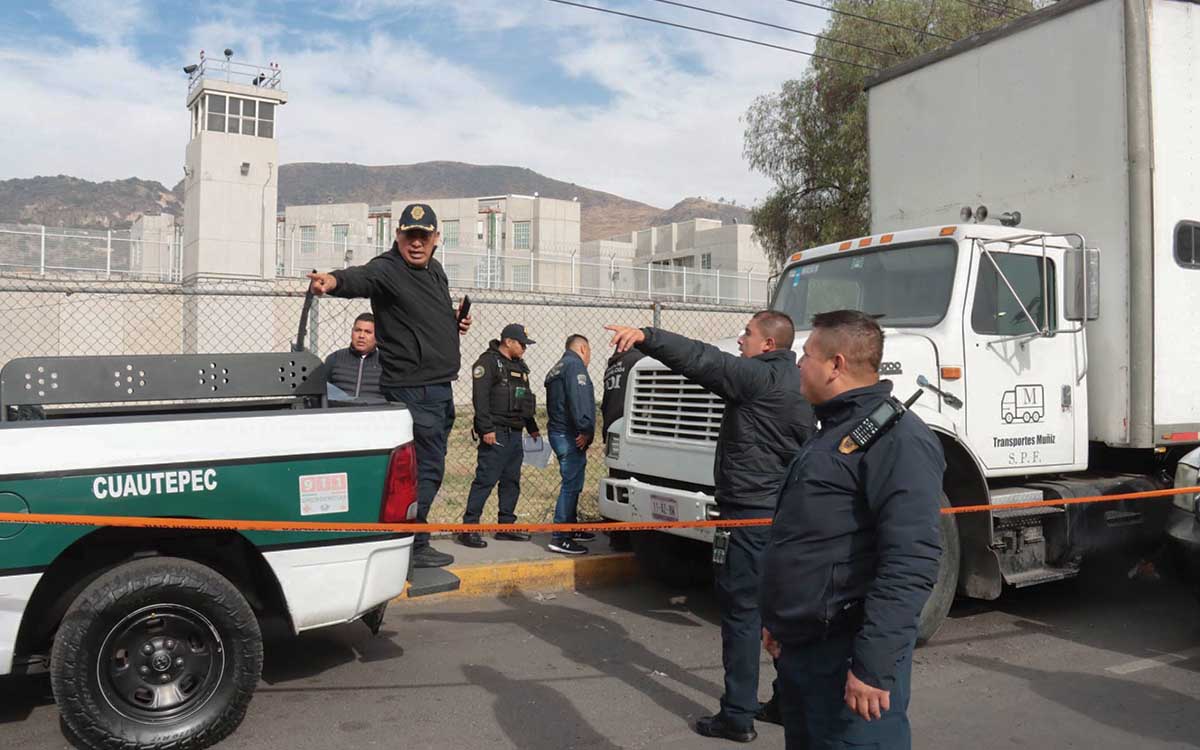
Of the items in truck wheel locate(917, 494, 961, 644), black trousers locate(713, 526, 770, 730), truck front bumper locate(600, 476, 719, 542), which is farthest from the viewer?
truck front bumper locate(600, 476, 719, 542)

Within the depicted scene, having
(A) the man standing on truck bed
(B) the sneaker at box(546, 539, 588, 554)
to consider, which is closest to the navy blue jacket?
(B) the sneaker at box(546, 539, 588, 554)

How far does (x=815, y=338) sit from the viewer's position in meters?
2.83

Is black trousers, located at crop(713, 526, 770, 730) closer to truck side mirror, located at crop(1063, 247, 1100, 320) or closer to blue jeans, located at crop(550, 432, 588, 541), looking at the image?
truck side mirror, located at crop(1063, 247, 1100, 320)

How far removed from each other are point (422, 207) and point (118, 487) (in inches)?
84.7

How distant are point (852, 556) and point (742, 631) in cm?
180

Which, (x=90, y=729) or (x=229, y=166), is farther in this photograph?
(x=229, y=166)

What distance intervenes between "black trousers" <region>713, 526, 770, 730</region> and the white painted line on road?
250 centimetres

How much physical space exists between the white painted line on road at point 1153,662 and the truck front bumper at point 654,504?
7.82ft

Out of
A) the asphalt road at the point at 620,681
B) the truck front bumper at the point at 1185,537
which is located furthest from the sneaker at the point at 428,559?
the truck front bumper at the point at 1185,537

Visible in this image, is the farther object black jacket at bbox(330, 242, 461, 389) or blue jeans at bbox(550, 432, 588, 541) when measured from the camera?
blue jeans at bbox(550, 432, 588, 541)

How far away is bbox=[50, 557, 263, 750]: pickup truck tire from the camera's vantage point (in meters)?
3.83

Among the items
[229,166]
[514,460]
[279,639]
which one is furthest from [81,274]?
[279,639]

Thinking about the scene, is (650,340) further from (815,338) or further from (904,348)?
(904,348)

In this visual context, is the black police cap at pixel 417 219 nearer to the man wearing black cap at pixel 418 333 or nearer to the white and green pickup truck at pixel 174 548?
the man wearing black cap at pixel 418 333
